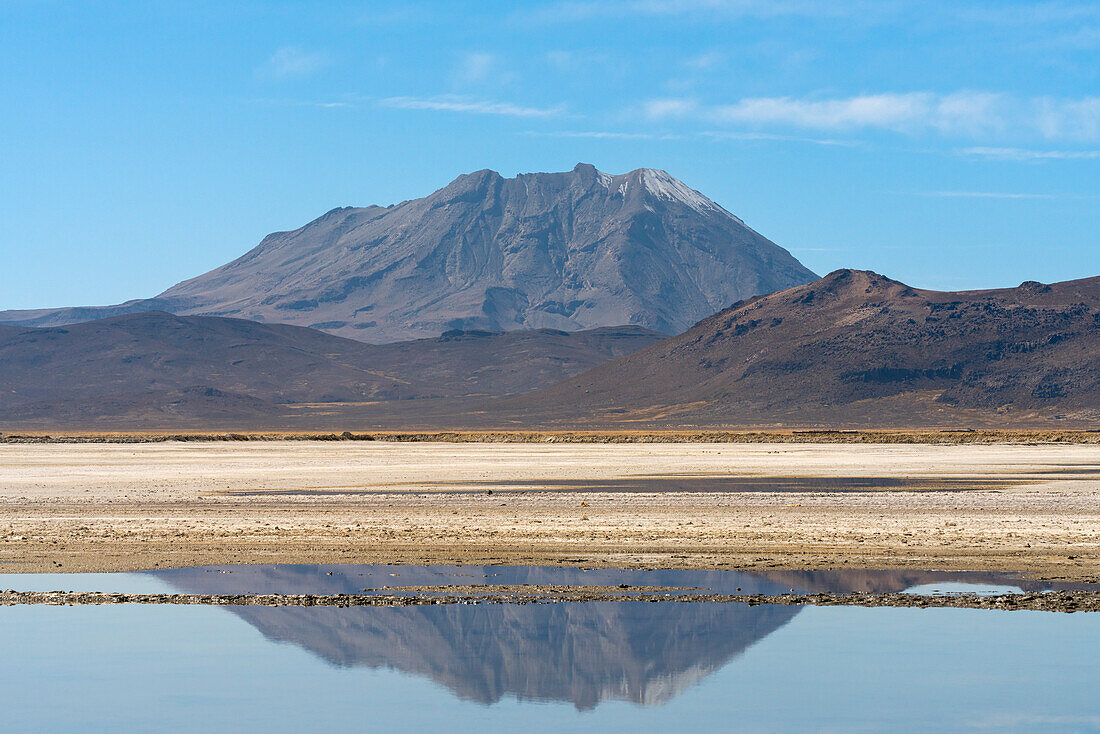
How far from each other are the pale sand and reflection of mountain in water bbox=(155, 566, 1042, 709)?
6.36ft

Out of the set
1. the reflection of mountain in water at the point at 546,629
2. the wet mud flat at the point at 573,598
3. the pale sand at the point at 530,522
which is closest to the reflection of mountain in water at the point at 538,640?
the reflection of mountain in water at the point at 546,629

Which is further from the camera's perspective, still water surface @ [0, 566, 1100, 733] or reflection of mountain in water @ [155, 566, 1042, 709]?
reflection of mountain in water @ [155, 566, 1042, 709]

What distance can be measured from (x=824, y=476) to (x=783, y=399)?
134m

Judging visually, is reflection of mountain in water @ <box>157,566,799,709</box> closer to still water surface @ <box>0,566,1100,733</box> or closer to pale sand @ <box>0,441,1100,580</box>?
still water surface @ <box>0,566,1100,733</box>

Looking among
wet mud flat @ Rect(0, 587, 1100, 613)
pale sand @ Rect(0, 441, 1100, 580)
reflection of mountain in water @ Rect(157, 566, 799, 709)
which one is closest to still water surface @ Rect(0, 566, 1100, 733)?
reflection of mountain in water @ Rect(157, 566, 799, 709)

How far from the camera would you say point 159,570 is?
2488 centimetres

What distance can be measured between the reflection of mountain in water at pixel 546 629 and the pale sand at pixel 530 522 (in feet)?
6.36

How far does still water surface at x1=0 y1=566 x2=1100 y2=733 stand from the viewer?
13.9 metres

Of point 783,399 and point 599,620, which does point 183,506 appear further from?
point 783,399

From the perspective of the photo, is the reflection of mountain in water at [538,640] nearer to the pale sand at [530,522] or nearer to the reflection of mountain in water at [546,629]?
the reflection of mountain in water at [546,629]

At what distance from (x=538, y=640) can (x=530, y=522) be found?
50.3 ft

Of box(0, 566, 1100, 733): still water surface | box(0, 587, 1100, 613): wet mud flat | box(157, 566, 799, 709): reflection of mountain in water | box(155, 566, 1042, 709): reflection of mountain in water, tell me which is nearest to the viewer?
box(0, 566, 1100, 733): still water surface

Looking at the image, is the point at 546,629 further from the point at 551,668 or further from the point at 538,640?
the point at 551,668

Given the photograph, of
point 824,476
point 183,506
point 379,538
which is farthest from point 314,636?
point 824,476
